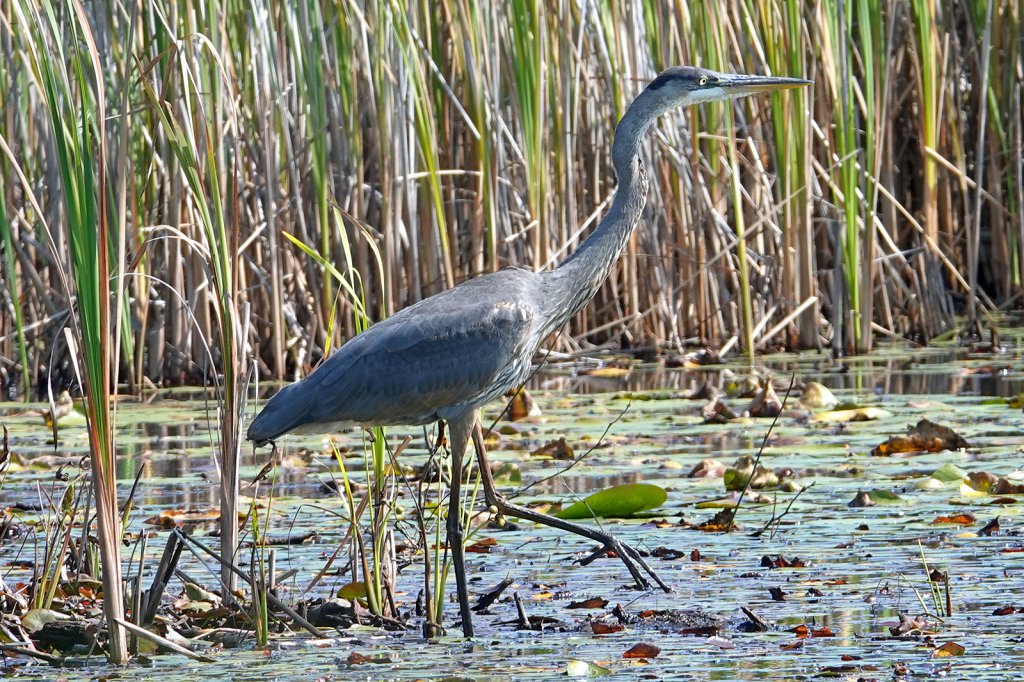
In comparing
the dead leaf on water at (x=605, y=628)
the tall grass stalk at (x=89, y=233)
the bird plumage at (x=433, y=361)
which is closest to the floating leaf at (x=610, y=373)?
the bird plumage at (x=433, y=361)

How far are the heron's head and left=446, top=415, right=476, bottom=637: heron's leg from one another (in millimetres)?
1443

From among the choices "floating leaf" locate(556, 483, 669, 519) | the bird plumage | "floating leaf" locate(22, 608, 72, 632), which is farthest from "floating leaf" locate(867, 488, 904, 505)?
"floating leaf" locate(22, 608, 72, 632)

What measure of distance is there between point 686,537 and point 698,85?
1.67 meters

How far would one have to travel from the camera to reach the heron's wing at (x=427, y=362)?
4445mm

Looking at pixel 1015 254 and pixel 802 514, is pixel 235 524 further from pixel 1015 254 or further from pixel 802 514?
pixel 1015 254

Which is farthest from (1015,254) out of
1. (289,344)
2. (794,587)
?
(794,587)

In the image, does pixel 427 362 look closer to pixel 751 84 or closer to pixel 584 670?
pixel 584 670

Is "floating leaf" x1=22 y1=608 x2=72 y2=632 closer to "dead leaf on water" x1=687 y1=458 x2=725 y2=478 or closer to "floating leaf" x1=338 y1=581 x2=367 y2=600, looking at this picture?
"floating leaf" x1=338 y1=581 x2=367 y2=600

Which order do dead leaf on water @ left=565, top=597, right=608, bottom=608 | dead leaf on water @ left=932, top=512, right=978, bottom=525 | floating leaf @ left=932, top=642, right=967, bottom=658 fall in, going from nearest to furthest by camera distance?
floating leaf @ left=932, top=642, right=967, bottom=658
dead leaf on water @ left=565, top=597, right=608, bottom=608
dead leaf on water @ left=932, top=512, right=978, bottom=525

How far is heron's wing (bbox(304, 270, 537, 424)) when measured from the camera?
4.45 meters

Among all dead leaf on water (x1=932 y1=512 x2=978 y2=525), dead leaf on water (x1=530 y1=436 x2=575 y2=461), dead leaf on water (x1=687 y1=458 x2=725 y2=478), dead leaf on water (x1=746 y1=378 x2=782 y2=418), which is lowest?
dead leaf on water (x1=932 y1=512 x2=978 y2=525)

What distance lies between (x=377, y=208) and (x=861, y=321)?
9.12ft

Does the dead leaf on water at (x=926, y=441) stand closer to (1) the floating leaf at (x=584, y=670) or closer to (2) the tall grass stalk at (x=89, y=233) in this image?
(1) the floating leaf at (x=584, y=670)

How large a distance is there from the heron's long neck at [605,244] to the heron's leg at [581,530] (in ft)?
1.57
